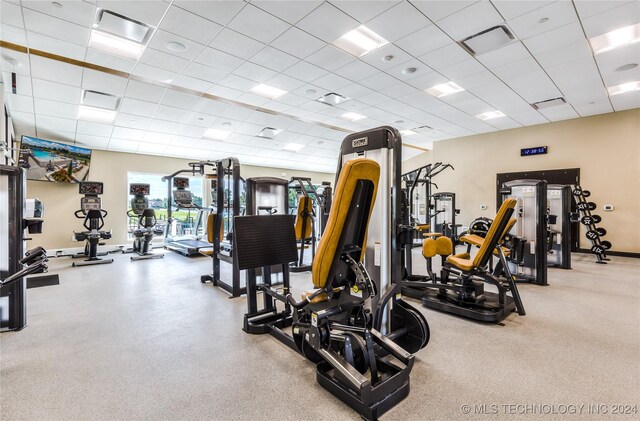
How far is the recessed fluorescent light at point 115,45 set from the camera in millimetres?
4156

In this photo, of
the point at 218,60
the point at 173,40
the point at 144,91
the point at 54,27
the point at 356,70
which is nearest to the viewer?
the point at 54,27

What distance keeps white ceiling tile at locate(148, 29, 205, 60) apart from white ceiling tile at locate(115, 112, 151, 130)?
3.03 meters

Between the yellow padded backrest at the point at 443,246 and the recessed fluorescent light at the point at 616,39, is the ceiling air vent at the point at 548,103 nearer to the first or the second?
the recessed fluorescent light at the point at 616,39

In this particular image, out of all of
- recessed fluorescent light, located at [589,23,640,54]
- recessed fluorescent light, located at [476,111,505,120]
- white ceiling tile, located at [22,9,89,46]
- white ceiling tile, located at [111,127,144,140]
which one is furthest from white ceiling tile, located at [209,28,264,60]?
recessed fluorescent light, located at [476,111,505,120]

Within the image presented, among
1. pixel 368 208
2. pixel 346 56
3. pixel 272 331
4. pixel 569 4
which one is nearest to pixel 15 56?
pixel 346 56

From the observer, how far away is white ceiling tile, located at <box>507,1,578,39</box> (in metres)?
3.61

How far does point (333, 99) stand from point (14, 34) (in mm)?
5146

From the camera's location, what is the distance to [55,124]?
6.86m

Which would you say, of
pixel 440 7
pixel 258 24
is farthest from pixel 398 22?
pixel 258 24

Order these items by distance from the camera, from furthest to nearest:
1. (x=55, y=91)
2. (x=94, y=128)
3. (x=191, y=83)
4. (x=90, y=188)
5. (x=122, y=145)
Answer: (x=122, y=145) < (x=90, y=188) < (x=94, y=128) < (x=191, y=83) < (x=55, y=91)

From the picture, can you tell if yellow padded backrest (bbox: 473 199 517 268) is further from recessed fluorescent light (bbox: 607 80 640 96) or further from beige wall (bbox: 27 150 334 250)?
beige wall (bbox: 27 150 334 250)

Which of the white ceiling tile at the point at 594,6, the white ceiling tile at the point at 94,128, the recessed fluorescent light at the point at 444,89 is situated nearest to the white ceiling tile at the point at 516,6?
the white ceiling tile at the point at 594,6

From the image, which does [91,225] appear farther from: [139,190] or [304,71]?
[304,71]

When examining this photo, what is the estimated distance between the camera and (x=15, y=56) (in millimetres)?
4359
